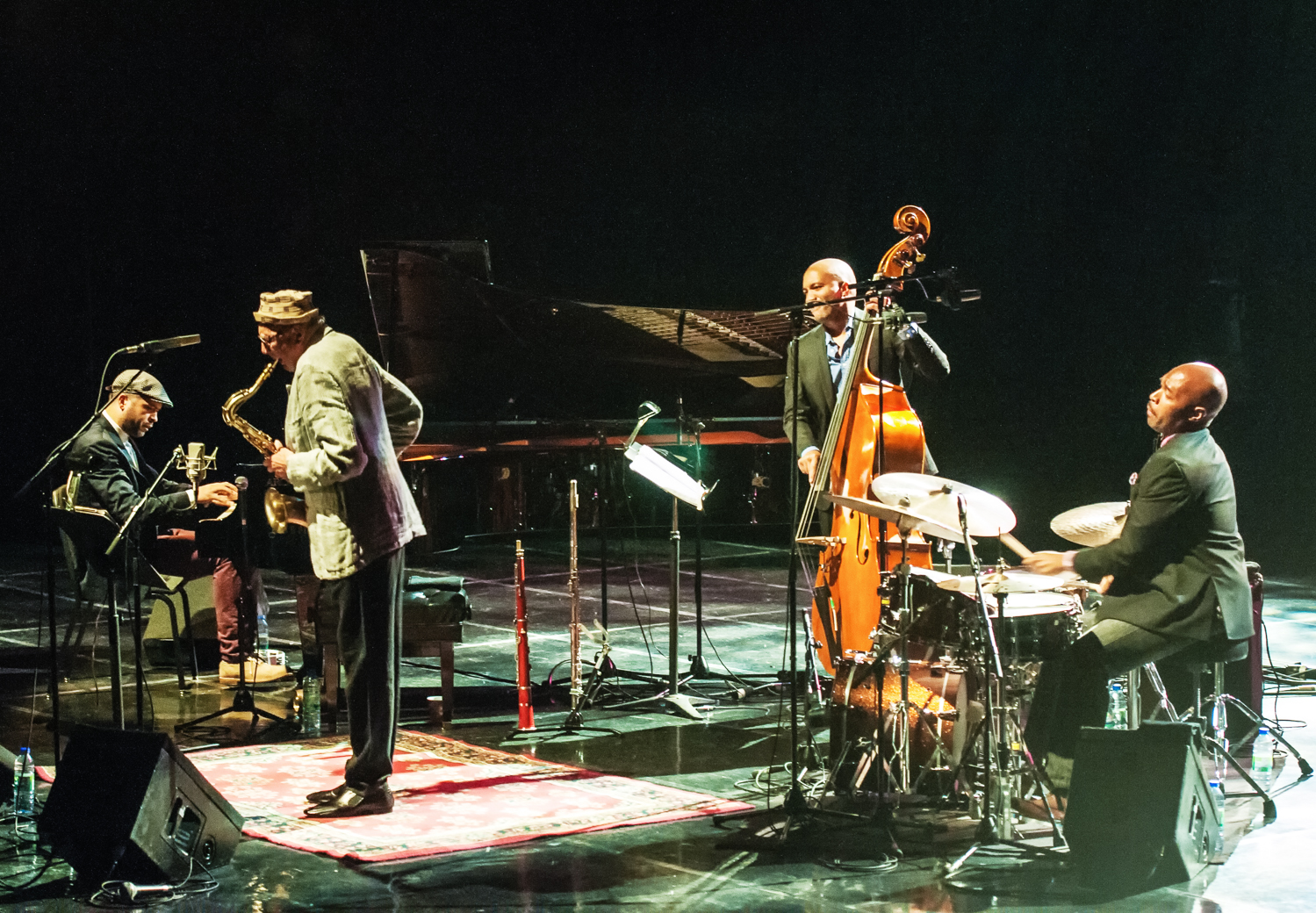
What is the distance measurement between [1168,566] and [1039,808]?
0.95m

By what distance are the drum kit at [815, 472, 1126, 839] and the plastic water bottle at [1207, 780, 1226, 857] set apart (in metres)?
0.59

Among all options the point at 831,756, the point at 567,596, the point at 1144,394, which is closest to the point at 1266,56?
the point at 1144,394

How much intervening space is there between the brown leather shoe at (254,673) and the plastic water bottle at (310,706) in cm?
85

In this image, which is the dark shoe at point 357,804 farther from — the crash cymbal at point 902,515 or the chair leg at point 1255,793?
the chair leg at point 1255,793

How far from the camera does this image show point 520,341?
24.4 ft

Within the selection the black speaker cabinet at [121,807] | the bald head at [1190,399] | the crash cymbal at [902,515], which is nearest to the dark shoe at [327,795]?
the black speaker cabinet at [121,807]

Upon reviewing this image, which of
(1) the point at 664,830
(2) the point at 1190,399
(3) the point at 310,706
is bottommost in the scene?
(1) the point at 664,830

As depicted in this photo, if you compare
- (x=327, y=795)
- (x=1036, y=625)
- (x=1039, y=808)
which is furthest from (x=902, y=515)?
(x=327, y=795)

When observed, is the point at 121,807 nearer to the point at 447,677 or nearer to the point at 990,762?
the point at 447,677

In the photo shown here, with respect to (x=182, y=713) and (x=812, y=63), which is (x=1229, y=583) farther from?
(x=812, y=63)

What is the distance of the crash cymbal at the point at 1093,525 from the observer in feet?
14.9

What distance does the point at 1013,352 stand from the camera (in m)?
10.8

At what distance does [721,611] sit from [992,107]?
4.81 metres

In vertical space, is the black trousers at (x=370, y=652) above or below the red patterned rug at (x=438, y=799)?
above
